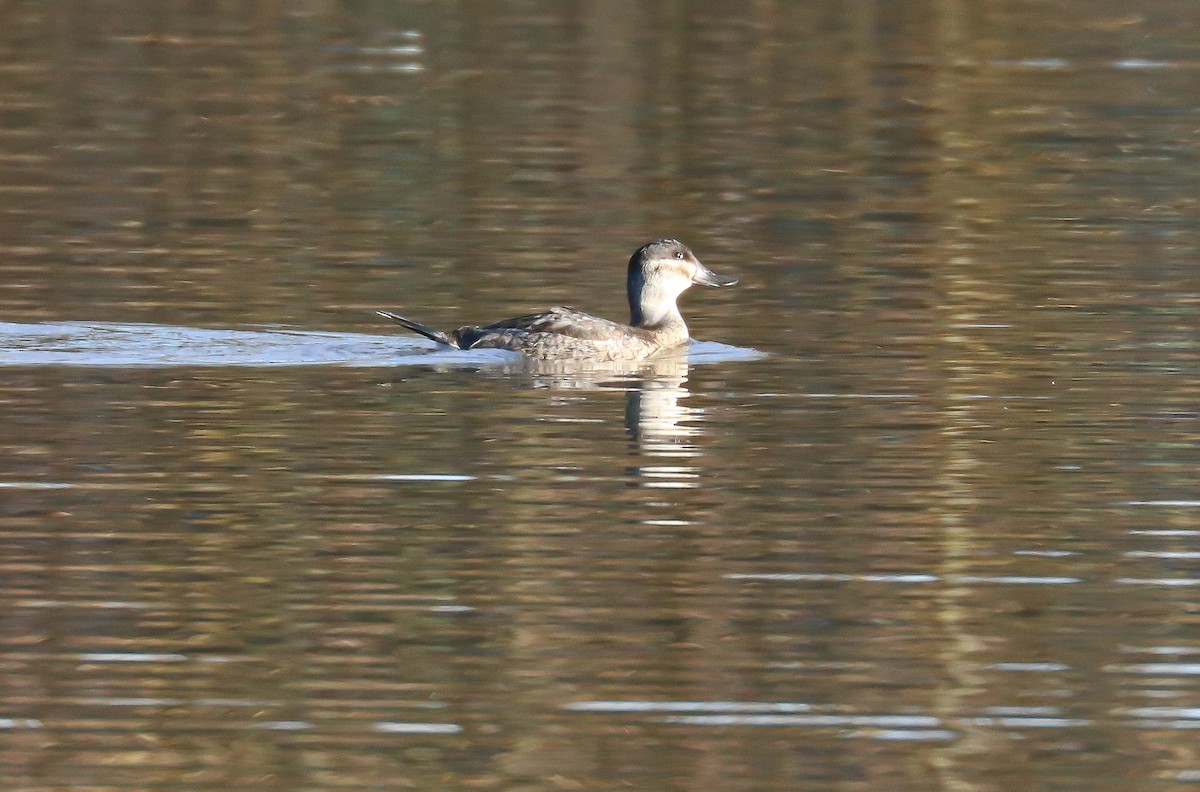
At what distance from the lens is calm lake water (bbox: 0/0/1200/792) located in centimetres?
783

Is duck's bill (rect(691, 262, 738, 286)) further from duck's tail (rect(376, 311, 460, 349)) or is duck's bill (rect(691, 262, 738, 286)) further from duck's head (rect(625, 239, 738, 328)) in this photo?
duck's tail (rect(376, 311, 460, 349))

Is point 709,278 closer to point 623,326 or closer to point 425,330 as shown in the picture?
point 623,326

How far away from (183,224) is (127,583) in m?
9.75

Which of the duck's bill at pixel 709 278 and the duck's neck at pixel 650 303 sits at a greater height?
the duck's bill at pixel 709 278

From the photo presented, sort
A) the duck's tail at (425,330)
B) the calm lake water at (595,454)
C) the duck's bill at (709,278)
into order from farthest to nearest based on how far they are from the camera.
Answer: the duck's bill at (709,278)
the duck's tail at (425,330)
the calm lake water at (595,454)

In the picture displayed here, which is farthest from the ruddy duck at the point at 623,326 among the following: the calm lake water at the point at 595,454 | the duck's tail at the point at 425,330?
the calm lake water at the point at 595,454

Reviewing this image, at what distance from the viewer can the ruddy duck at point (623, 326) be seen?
47.5 ft

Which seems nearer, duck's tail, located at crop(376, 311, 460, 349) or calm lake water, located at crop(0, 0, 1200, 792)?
calm lake water, located at crop(0, 0, 1200, 792)

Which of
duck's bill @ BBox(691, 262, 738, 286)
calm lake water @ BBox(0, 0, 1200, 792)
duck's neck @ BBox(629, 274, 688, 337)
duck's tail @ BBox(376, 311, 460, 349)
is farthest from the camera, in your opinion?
duck's bill @ BBox(691, 262, 738, 286)

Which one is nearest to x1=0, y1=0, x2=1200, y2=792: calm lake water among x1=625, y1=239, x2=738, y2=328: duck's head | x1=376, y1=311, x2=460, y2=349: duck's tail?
x1=376, y1=311, x2=460, y2=349: duck's tail

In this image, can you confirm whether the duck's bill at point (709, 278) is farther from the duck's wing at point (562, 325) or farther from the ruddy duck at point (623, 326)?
the duck's wing at point (562, 325)

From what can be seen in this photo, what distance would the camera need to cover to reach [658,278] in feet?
51.9

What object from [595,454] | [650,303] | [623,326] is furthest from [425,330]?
[595,454]

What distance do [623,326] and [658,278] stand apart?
0.71 meters
